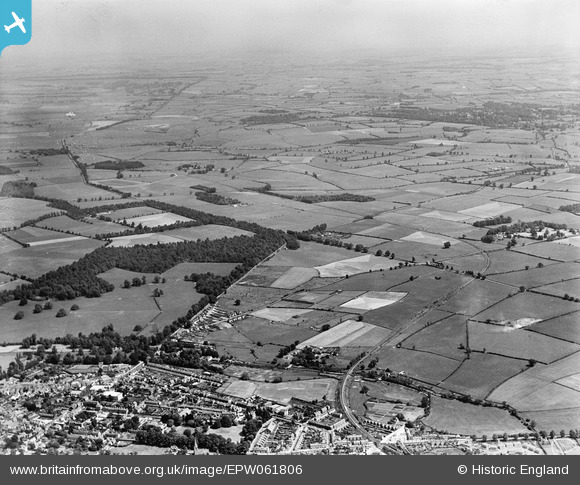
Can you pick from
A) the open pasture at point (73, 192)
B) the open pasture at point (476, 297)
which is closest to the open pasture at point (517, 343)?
the open pasture at point (476, 297)

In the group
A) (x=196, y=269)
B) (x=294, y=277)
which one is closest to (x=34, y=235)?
(x=196, y=269)

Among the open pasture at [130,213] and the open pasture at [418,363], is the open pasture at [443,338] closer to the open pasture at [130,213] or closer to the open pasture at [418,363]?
the open pasture at [418,363]

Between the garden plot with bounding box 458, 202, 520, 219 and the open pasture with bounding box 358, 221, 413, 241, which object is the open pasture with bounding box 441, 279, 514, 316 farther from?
the garden plot with bounding box 458, 202, 520, 219

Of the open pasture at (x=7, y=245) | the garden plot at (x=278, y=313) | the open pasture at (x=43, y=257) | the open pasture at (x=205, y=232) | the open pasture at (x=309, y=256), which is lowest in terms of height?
the garden plot at (x=278, y=313)

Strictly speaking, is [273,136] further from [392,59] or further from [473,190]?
[392,59]

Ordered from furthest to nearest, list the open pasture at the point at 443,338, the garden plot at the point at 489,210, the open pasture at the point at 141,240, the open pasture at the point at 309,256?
the garden plot at the point at 489,210 < the open pasture at the point at 141,240 < the open pasture at the point at 309,256 < the open pasture at the point at 443,338

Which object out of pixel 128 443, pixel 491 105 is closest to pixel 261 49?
pixel 491 105
